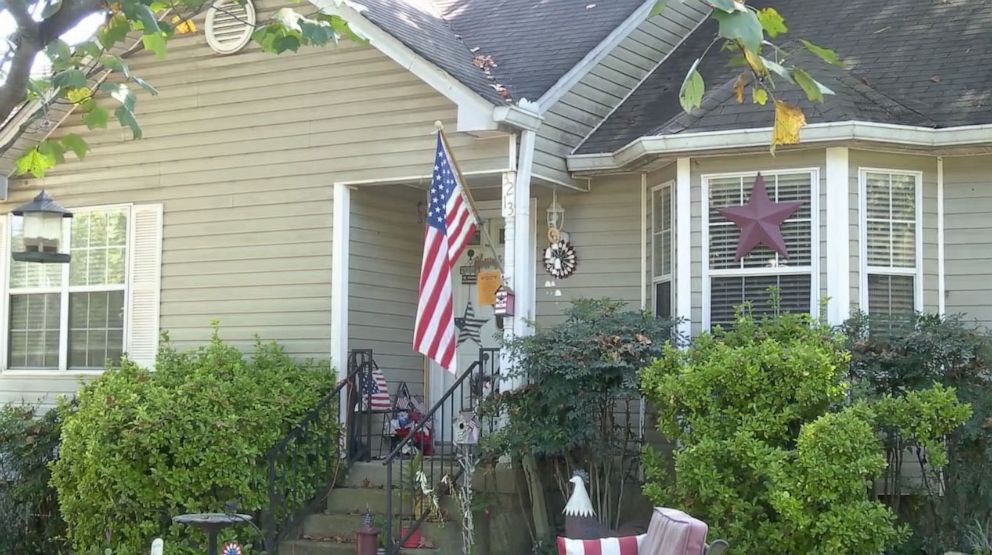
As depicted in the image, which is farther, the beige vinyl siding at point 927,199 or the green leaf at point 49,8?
the beige vinyl siding at point 927,199

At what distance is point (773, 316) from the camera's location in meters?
9.38

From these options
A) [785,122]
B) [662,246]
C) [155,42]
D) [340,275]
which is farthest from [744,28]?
[340,275]

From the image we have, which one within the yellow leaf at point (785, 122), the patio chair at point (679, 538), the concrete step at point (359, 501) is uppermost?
the yellow leaf at point (785, 122)

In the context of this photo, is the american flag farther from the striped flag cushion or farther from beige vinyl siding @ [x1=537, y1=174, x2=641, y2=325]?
the striped flag cushion

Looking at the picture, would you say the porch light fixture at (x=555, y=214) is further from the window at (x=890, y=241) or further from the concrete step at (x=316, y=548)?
the concrete step at (x=316, y=548)

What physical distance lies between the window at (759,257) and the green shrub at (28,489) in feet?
19.0

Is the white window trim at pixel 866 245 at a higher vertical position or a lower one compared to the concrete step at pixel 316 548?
higher

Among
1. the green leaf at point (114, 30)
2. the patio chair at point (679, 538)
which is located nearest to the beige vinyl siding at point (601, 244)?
the patio chair at point (679, 538)

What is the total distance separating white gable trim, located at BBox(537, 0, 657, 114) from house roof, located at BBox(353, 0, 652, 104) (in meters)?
0.05

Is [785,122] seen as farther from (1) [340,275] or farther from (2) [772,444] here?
(1) [340,275]

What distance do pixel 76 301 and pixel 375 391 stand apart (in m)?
3.68

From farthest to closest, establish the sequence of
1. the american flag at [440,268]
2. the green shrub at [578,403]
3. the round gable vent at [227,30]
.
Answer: the round gable vent at [227,30] → the american flag at [440,268] → the green shrub at [578,403]

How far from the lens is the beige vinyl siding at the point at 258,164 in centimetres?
1043

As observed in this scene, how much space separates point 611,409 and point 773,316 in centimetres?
145
